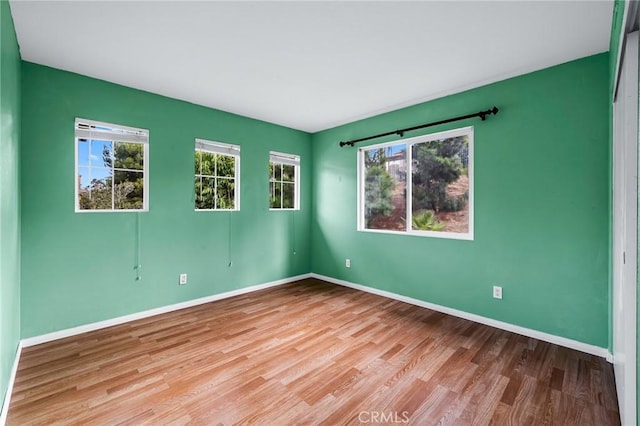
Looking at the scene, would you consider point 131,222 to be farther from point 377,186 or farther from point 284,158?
point 377,186

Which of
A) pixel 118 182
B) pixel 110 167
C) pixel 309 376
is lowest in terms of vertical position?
pixel 309 376

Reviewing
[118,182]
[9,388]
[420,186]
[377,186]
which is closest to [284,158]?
[377,186]

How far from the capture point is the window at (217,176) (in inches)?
147

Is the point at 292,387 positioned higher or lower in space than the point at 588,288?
lower

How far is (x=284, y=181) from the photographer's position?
475 centimetres

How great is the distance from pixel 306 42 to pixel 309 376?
100 inches

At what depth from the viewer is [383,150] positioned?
163 inches

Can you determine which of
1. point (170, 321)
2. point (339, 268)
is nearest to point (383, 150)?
point (339, 268)

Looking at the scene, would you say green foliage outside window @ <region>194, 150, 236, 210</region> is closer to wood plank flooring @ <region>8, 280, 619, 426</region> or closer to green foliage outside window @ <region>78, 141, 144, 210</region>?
green foliage outside window @ <region>78, 141, 144, 210</region>

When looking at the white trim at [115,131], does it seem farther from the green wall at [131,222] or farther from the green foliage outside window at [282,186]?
the green foliage outside window at [282,186]

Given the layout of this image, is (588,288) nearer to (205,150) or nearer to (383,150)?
(383,150)

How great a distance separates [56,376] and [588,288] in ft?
14.0

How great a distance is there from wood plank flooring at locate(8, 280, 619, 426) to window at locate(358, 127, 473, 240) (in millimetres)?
1151

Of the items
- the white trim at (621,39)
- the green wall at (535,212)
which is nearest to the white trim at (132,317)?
the green wall at (535,212)
